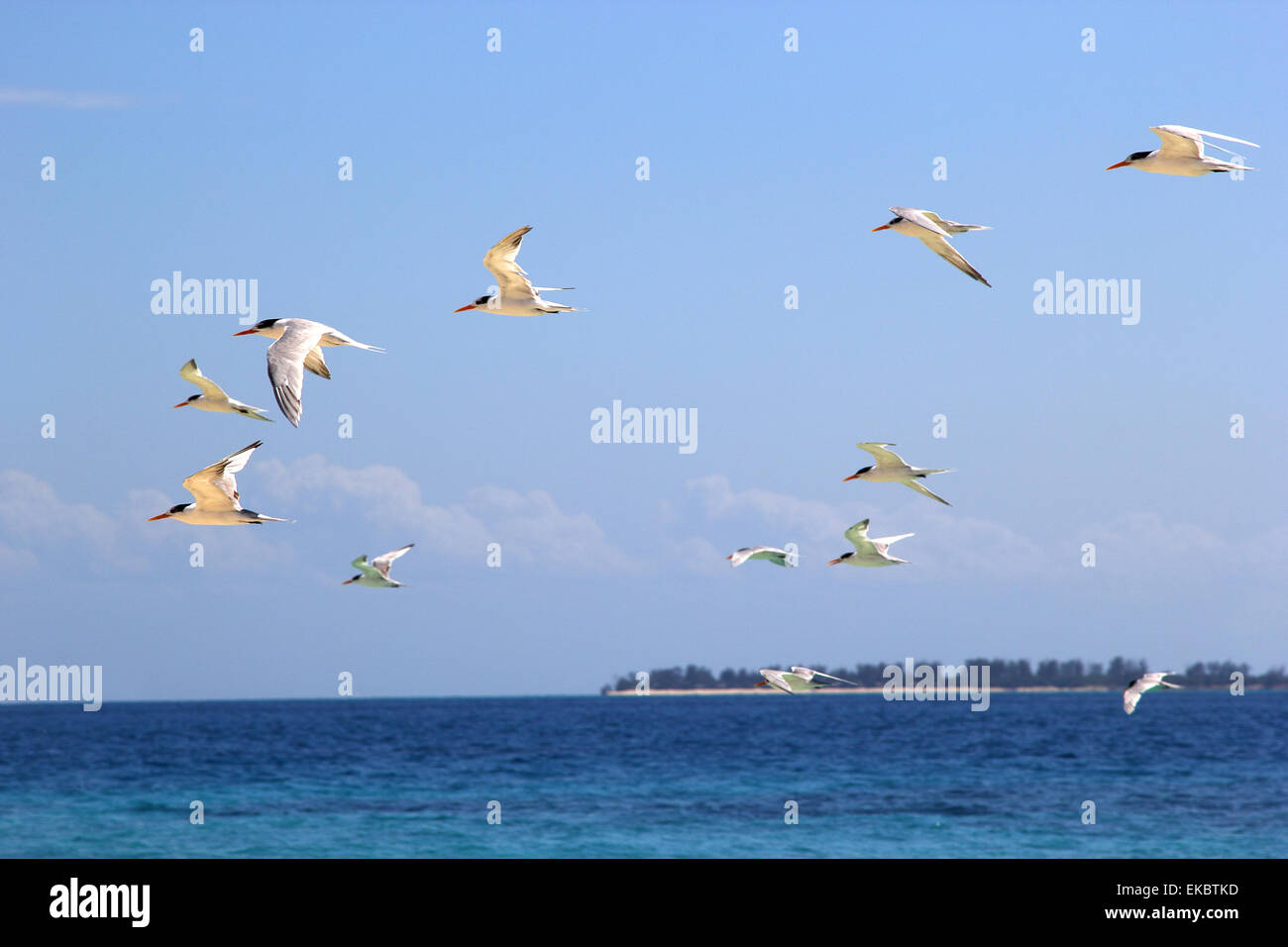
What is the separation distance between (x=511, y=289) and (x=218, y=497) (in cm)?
470

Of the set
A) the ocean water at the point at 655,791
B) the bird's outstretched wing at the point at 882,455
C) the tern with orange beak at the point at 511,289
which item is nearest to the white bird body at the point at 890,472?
the bird's outstretched wing at the point at 882,455

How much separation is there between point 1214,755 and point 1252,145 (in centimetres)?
4613

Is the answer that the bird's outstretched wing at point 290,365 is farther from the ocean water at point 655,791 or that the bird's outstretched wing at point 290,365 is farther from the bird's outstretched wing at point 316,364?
the ocean water at point 655,791

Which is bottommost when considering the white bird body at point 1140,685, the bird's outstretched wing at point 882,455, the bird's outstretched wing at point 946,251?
the white bird body at point 1140,685

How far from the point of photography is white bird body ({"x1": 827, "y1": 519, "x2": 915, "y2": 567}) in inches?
764

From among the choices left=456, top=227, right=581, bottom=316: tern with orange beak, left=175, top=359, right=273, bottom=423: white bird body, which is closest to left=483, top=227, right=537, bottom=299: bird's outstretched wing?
left=456, top=227, right=581, bottom=316: tern with orange beak

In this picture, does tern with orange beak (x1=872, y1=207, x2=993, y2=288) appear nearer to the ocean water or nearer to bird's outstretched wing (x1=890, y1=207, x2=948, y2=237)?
bird's outstretched wing (x1=890, y1=207, x2=948, y2=237)

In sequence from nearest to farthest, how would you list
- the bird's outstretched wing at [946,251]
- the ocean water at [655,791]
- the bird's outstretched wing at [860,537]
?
the bird's outstretched wing at [946,251], the bird's outstretched wing at [860,537], the ocean water at [655,791]

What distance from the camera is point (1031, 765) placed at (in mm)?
52719

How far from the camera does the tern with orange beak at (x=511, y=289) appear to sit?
17.7m

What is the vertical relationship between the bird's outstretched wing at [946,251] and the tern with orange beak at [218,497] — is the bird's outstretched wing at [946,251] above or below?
above

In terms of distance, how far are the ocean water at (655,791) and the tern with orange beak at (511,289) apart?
64.4ft

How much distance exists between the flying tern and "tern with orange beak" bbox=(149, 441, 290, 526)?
1.37 m
